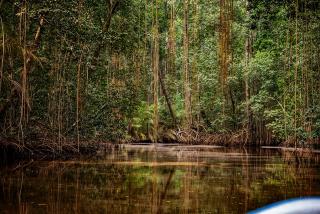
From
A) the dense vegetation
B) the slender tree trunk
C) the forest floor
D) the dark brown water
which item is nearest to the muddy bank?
the forest floor

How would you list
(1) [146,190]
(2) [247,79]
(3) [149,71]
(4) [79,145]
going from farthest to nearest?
(3) [149,71] → (2) [247,79] → (4) [79,145] → (1) [146,190]

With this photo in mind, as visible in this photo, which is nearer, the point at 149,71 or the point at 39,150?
the point at 39,150

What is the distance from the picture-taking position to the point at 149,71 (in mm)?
22359

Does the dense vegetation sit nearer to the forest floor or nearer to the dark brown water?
the forest floor

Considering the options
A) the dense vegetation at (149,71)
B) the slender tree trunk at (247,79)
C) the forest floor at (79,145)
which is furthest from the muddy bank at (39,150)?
the slender tree trunk at (247,79)

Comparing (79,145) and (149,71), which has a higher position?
(149,71)

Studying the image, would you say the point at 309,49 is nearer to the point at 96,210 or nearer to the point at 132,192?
the point at 132,192

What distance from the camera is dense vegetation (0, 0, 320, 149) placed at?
9156mm

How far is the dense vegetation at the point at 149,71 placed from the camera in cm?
916

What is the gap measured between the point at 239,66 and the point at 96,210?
1644 cm

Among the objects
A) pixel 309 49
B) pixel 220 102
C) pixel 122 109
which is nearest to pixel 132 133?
pixel 220 102

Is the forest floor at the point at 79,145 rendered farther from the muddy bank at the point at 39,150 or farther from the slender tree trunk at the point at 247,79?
the slender tree trunk at the point at 247,79

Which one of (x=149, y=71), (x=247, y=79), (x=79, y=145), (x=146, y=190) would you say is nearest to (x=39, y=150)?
(x=79, y=145)

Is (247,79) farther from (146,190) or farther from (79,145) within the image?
(146,190)
